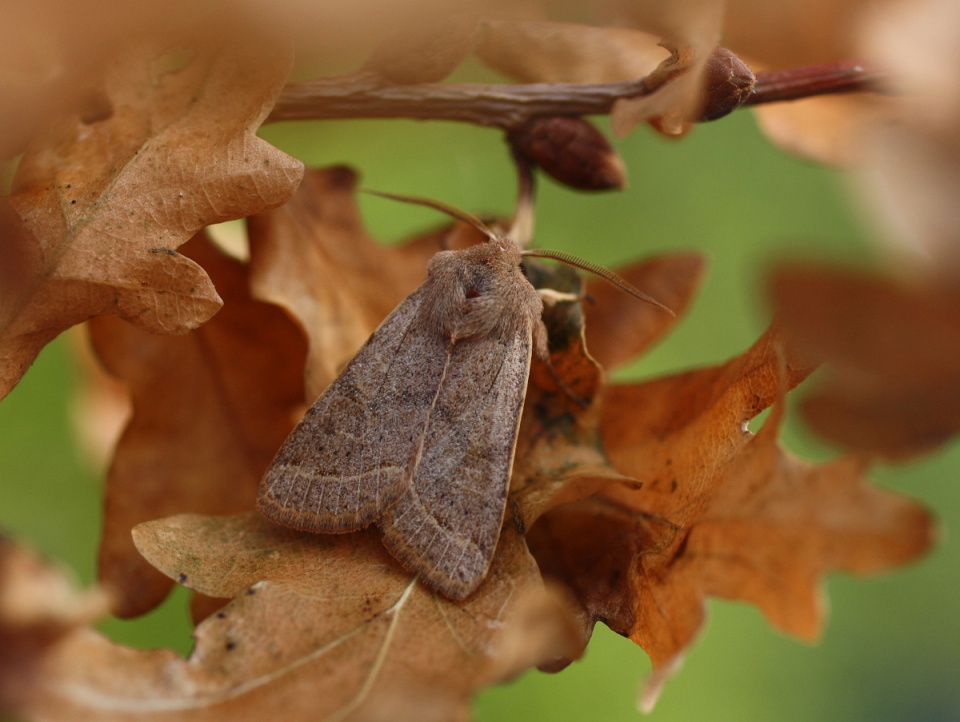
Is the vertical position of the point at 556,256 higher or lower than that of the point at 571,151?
lower

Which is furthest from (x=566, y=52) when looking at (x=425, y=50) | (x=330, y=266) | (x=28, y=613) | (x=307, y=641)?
(x=28, y=613)

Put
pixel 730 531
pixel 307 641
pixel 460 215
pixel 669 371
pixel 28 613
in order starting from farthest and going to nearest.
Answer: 1. pixel 669 371
2. pixel 460 215
3. pixel 730 531
4. pixel 307 641
5. pixel 28 613

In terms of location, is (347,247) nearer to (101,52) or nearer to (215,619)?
(101,52)

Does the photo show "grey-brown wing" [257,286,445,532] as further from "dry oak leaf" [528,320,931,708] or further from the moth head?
"dry oak leaf" [528,320,931,708]

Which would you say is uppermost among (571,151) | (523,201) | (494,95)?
(494,95)

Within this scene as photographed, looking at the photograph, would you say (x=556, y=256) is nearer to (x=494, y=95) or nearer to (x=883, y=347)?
(x=494, y=95)

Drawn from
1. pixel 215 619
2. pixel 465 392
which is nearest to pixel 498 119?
pixel 465 392
